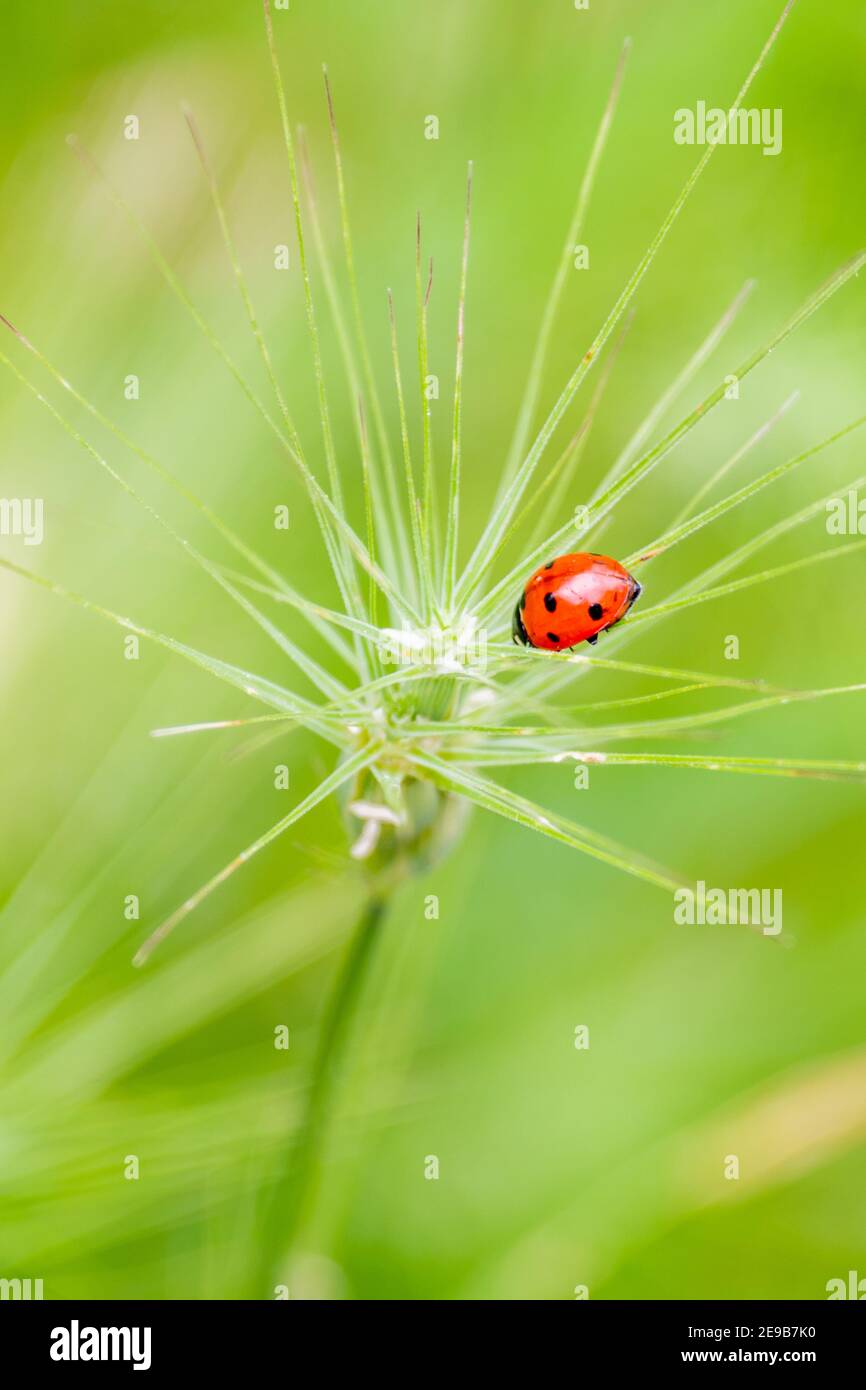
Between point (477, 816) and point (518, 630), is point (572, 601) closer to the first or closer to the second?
point (518, 630)

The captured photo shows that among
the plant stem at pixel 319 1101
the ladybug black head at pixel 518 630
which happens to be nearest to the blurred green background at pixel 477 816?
the plant stem at pixel 319 1101

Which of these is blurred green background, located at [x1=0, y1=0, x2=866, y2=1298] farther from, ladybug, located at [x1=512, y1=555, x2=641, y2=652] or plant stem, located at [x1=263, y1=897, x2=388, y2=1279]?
ladybug, located at [x1=512, y1=555, x2=641, y2=652]

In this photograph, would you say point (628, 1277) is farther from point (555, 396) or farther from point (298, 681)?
point (555, 396)

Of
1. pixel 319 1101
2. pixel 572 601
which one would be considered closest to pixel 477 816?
pixel 319 1101

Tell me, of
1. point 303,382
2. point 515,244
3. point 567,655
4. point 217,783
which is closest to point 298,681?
point 217,783

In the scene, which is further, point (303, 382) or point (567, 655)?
point (303, 382)

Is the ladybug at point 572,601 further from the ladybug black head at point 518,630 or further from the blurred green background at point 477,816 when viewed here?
the blurred green background at point 477,816
